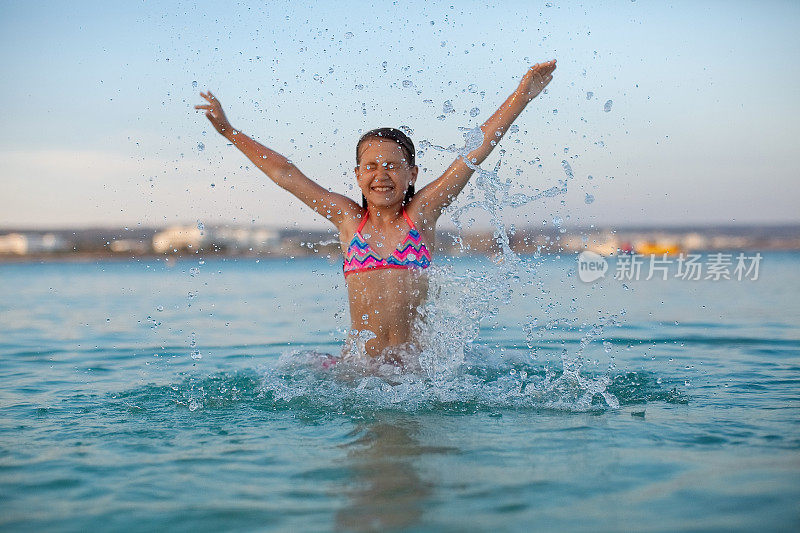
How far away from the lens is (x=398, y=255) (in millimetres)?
5152

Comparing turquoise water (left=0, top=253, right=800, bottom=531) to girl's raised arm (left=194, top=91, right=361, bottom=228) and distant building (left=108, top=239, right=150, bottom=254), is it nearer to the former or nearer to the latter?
girl's raised arm (left=194, top=91, right=361, bottom=228)

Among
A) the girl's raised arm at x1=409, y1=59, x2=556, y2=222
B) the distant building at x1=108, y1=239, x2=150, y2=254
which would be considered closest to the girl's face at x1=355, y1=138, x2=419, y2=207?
the girl's raised arm at x1=409, y1=59, x2=556, y2=222

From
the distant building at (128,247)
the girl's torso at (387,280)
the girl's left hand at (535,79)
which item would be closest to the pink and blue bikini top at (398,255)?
the girl's torso at (387,280)

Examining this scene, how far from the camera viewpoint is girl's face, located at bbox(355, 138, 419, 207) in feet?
16.6

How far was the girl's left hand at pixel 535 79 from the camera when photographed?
16.1 feet

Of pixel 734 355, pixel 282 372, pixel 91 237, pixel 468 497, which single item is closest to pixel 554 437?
pixel 468 497

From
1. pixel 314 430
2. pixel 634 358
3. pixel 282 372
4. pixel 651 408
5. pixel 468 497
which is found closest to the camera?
pixel 468 497

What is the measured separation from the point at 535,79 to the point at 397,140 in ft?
3.28

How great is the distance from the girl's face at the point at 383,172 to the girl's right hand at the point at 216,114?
40.7 inches

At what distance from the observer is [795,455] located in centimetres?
329

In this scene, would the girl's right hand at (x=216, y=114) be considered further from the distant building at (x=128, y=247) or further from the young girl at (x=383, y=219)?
the distant building at (x=128, y=247)

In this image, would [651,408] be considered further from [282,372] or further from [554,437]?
[282,372]

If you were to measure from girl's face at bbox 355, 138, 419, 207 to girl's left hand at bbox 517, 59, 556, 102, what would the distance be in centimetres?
91

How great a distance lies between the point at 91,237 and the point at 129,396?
62412mm
